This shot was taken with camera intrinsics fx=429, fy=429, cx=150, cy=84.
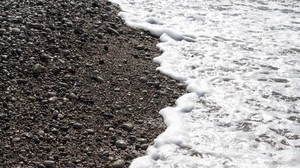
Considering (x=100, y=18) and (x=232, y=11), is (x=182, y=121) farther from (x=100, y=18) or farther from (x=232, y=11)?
(x=232, y=11)

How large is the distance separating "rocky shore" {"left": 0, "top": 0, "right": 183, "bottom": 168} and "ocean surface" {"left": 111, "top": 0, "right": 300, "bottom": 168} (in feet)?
0.98

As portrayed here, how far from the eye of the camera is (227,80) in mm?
6453

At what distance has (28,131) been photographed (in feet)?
15.3

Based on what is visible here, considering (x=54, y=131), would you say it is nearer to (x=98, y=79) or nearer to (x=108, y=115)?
(x=108, y=115)

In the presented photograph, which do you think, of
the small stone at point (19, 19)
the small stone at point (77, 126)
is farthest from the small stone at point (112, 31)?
the small stone at point (77, 126)

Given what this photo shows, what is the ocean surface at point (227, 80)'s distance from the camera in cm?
472

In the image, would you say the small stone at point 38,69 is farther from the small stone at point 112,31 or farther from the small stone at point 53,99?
the small stone at point 112,31

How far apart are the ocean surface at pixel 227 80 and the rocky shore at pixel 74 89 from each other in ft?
0.98

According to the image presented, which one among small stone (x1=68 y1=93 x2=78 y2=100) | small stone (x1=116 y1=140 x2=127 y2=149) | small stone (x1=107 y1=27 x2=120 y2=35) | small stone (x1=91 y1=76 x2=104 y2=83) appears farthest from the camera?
small stone (x1=107 y1=27 x2=120 y2=35)

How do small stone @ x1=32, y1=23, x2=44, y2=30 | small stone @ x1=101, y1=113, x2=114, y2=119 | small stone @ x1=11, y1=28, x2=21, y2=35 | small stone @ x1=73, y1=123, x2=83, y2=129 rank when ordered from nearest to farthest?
small stone @ x1=73, y1=123, x2=83, y2=129 < small stone @ x1=101, y1=113, x2=114, y2=119 < small stone @ x1=11, y1=28, x2=21, y2=35 < small stone @ x1=32, y1=23, x2=44, y2=30

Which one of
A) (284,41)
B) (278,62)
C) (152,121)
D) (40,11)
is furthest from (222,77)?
(40,11)

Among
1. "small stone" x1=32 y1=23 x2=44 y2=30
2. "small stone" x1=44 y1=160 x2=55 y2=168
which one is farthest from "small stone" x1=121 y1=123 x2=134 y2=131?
"small stone" x1=32 y1=23 x2=44 y2=30

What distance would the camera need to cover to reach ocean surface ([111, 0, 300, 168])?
472cm

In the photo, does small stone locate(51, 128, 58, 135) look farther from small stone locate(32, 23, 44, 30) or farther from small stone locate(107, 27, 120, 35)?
small stone locate(107, 27, 120, 35)
